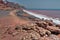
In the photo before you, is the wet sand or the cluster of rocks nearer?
the cluster of rocks

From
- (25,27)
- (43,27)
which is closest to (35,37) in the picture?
(25,27)

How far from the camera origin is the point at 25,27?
2.49 meters

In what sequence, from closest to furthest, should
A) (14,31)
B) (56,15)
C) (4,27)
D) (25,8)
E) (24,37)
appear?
(24,37)
(14,31)
(4,27)
(56,15)
(25,8)

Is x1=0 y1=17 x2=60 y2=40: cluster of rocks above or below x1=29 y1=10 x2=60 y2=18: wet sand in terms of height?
above

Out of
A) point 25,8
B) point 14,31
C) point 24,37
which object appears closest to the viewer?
point 24,37

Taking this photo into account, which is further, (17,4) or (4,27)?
(17,4)

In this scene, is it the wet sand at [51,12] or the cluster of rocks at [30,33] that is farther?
the wet sand at [51,12]

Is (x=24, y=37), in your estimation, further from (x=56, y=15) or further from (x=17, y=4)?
(x=17, y=4)

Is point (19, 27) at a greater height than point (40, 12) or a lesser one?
greater

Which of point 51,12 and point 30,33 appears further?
point 51,12

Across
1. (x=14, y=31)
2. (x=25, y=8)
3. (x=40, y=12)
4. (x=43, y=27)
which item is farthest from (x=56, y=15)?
(x=14, y=31)

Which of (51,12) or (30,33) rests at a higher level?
(30,33)

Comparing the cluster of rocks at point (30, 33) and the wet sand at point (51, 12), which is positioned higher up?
the cluster of rocks at point (30, 33)

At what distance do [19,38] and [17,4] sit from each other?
3.55 metres
